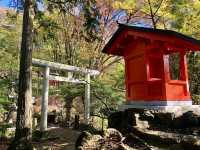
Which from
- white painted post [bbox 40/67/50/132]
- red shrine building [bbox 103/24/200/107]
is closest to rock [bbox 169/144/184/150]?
red shrine building [bbox 103/24/200/107]

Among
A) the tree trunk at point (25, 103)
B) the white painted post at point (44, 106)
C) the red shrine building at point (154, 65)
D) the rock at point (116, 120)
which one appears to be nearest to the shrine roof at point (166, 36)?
the red shrine building at point (154, 65)

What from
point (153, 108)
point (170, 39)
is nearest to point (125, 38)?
point (170, 39)

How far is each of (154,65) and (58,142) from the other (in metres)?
4.81

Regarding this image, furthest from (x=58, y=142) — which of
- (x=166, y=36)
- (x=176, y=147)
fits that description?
(x=166, y=36)

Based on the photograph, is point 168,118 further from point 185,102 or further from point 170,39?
point 170,39

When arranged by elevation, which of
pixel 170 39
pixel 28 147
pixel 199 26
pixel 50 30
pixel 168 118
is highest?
pixel 199 26

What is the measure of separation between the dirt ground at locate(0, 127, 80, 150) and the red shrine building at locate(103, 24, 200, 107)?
2889 millimetres

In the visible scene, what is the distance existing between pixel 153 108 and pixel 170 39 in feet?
8.16

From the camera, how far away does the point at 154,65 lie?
12.0 m

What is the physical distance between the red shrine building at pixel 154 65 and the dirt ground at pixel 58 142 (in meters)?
2.89

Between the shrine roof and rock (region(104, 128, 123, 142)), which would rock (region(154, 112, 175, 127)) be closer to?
rock (region(104, 128, 123, 142))

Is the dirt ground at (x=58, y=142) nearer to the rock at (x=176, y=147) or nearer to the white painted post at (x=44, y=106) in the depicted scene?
the white painted post at (x=44, y=106)

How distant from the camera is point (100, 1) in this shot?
71.5 ft

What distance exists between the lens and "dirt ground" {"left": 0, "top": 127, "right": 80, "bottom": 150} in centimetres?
1053
